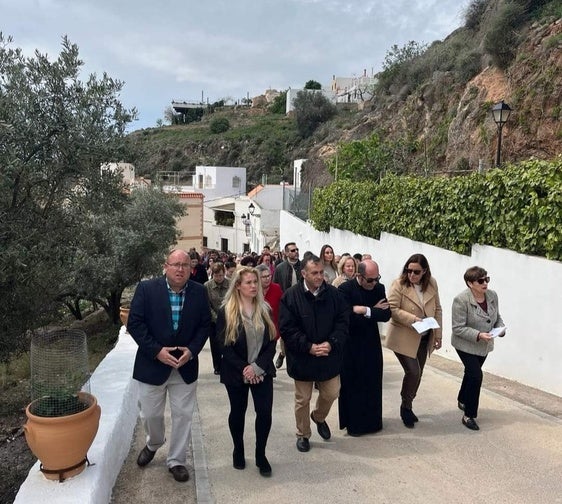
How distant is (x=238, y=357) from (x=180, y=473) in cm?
99

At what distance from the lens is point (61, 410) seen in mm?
3398

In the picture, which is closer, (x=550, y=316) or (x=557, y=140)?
(x=550, y=316)

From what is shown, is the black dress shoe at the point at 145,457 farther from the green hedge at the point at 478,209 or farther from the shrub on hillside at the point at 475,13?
the shrub on hillside at the point at 475,13

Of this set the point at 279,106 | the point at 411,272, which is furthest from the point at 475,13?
the point at 279,106

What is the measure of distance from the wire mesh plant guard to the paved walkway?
64 centimetres

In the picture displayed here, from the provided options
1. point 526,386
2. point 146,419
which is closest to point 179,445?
point 146,419

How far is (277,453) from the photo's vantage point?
14.8 ft

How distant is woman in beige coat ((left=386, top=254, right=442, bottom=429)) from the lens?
16.4 ft

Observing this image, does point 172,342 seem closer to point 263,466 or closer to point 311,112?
point 263,466

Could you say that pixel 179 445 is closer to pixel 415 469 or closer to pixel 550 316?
pixel 415 469

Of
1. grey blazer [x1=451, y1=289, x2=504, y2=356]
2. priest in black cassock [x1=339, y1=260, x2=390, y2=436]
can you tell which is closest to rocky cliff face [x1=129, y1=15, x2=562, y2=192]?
priest in black cassock [x1=339, y1=260, x2=390, y2=436]

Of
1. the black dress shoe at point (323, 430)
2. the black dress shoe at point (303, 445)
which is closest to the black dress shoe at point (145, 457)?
the black dress shoe at point (303, 445)

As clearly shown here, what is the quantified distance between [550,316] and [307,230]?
13.7 m

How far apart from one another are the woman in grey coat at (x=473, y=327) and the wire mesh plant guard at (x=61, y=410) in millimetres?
3385
